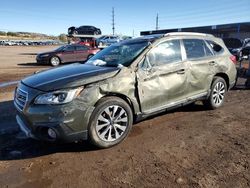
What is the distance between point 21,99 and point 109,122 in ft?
4.52

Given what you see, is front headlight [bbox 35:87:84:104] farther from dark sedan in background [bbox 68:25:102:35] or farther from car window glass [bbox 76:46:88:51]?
dark sedan in background [bbox 68:25:102:35]

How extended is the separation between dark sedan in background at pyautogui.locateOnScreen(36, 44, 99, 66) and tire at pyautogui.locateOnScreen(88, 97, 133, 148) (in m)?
15.1

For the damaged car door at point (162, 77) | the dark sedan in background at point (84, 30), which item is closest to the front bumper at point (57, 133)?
the damaged car door at point (162, 77)

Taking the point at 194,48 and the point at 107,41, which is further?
the point at 107,41

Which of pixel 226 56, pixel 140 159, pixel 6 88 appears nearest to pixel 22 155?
pixel 140 159

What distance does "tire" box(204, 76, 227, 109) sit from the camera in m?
6.31

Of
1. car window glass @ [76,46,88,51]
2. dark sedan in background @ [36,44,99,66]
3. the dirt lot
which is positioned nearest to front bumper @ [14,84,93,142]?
the dirt lot

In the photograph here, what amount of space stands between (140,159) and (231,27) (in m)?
33.9

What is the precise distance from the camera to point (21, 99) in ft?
14.4

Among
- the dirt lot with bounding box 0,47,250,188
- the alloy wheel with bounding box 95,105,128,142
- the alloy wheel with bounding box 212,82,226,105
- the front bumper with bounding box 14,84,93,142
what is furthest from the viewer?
the alloy wheel with bounding box 212,82,226,105

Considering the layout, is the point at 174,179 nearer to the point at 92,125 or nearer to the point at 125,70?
the point at 92,125

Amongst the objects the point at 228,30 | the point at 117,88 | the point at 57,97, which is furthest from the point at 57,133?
the point at 228,30

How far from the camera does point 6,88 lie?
31.7 ft

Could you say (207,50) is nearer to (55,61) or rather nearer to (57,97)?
(57,97)
